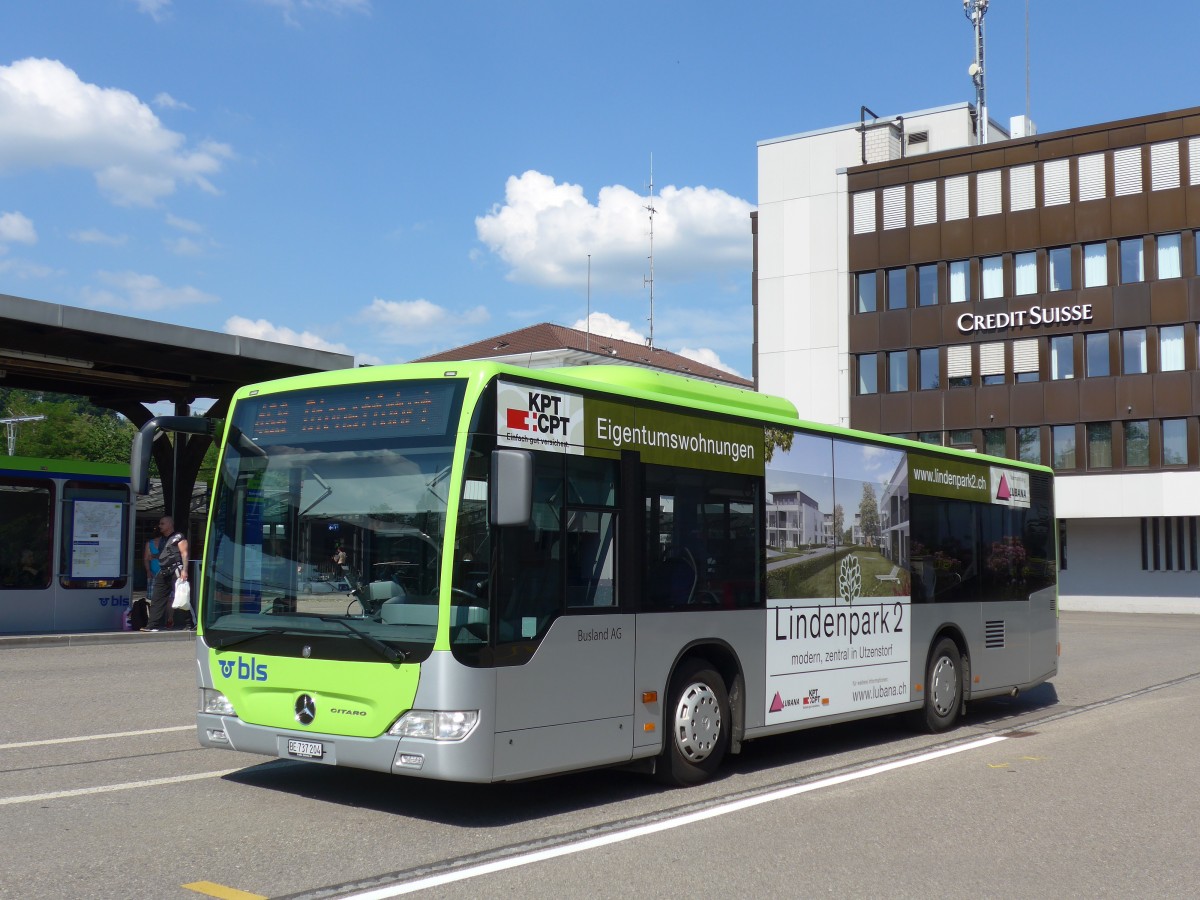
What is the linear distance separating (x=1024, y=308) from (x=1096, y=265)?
2935 millimetres

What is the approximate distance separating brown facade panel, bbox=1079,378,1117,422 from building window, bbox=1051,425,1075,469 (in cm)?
77

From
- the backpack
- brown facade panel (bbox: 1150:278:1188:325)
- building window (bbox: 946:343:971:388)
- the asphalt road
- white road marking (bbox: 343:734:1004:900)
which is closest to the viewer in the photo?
white road marking (bbox: 343:734:1004:900)

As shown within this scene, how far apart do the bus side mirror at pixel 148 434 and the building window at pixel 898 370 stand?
4484 cm

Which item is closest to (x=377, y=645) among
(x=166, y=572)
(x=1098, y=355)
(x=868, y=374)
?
(x=166, y=572)

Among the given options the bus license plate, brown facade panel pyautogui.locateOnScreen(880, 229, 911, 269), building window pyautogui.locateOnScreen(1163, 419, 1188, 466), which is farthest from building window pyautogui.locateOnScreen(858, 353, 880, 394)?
the bus license plate

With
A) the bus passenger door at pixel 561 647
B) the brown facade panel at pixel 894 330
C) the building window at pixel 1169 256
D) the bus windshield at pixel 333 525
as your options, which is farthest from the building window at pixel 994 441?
the bus windshield at pixel 333 525

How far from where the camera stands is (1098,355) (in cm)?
4691

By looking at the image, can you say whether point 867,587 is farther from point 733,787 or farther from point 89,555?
point 89,555

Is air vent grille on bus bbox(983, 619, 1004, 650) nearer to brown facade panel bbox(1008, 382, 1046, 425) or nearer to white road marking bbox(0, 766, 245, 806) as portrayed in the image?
white road marking bbox(0, 766, 245, 806)

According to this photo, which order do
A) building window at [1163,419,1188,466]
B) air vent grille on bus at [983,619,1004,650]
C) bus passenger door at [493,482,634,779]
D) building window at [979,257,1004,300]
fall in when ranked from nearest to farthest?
bus passenger door at [493,482,634,779] → air vent grille on bus at [983,619,1004,650] → building window at [1163,419,1188,466] → building window at [979,257,1004,300]

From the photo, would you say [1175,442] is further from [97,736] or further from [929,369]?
[97,736]

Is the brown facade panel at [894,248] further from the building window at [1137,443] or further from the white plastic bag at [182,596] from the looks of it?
the white plastic bag at [182,596]

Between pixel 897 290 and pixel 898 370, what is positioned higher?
pixel 897 290

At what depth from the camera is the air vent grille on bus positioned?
13.5 meters
